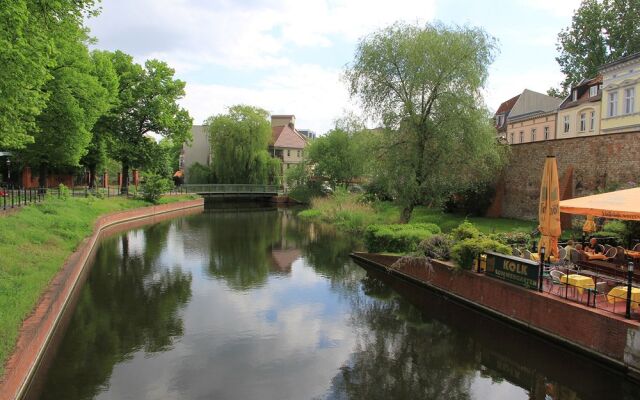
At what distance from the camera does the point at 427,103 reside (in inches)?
939

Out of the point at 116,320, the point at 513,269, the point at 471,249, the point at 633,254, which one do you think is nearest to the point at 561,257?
the point at 633,254

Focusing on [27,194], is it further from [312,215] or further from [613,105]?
[613,105]

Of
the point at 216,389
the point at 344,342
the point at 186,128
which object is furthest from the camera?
the point at 186,128

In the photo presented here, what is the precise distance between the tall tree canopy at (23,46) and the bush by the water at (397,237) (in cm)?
A: 1349

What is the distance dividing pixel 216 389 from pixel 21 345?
136 inches

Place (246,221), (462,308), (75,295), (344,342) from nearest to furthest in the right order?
1. (344,342)
2. (462,308)
3. (75,295)
4. (246,221)

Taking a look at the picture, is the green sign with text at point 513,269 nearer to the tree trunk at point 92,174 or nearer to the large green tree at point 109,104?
the large green tree at point 109,104

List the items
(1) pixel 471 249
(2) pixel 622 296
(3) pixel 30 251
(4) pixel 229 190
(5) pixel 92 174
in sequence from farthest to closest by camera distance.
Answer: (4) pixel 229 190 < (5) pixel 92 174 < (3) pixel 30 251 < (1) pixel 471 249 < (2) pixel 622 296

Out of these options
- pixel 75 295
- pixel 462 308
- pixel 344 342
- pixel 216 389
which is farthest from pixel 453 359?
pixel 75 295

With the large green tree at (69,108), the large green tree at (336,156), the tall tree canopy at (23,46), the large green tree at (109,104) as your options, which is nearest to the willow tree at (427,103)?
the tall tree canopy at (23,46)

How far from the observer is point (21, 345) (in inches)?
327

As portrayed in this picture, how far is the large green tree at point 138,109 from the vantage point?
43.8 m

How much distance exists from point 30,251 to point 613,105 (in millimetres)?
33833

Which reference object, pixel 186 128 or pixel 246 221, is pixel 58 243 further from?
pixel 186 128
